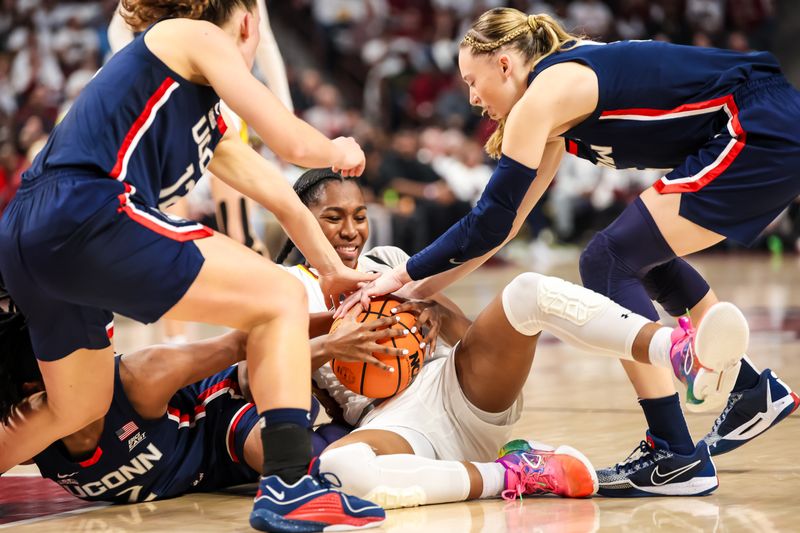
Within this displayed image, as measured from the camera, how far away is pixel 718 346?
9.05 feet

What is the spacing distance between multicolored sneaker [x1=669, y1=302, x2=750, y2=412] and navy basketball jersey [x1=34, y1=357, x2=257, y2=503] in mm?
1322

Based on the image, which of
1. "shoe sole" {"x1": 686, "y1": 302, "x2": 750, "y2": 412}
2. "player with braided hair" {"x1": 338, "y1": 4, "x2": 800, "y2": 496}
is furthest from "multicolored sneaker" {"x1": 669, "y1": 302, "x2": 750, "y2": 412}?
"player with braided hair" {"x1": 338, "y1": 4, "x2": 800, "y2": 496}

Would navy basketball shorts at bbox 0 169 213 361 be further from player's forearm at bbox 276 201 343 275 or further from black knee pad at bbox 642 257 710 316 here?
black knee pad at bbox 642 257 710 316

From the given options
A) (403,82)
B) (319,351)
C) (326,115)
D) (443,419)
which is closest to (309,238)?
(319,351)

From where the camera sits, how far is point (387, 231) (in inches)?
518

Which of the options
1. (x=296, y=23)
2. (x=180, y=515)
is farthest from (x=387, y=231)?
(x=180, y=515)

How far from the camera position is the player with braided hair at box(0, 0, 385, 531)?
2697mm

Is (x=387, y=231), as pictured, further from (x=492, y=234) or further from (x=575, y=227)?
(x=492, y=234)

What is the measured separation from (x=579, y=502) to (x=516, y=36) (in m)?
1.43

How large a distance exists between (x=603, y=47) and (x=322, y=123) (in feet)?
37.3

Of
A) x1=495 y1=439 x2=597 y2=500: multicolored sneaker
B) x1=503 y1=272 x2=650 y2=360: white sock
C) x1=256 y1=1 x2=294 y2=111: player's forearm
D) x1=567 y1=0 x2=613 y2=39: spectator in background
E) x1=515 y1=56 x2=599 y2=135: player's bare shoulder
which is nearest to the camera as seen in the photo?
x1=503 y1=272 x2=650 y2=360: white sock

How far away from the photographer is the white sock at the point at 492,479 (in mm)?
3184

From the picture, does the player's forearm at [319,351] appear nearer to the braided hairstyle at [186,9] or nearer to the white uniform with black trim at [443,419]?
the white uniform with black trim at [443,419]

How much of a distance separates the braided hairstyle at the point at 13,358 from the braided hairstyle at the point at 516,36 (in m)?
1.59
